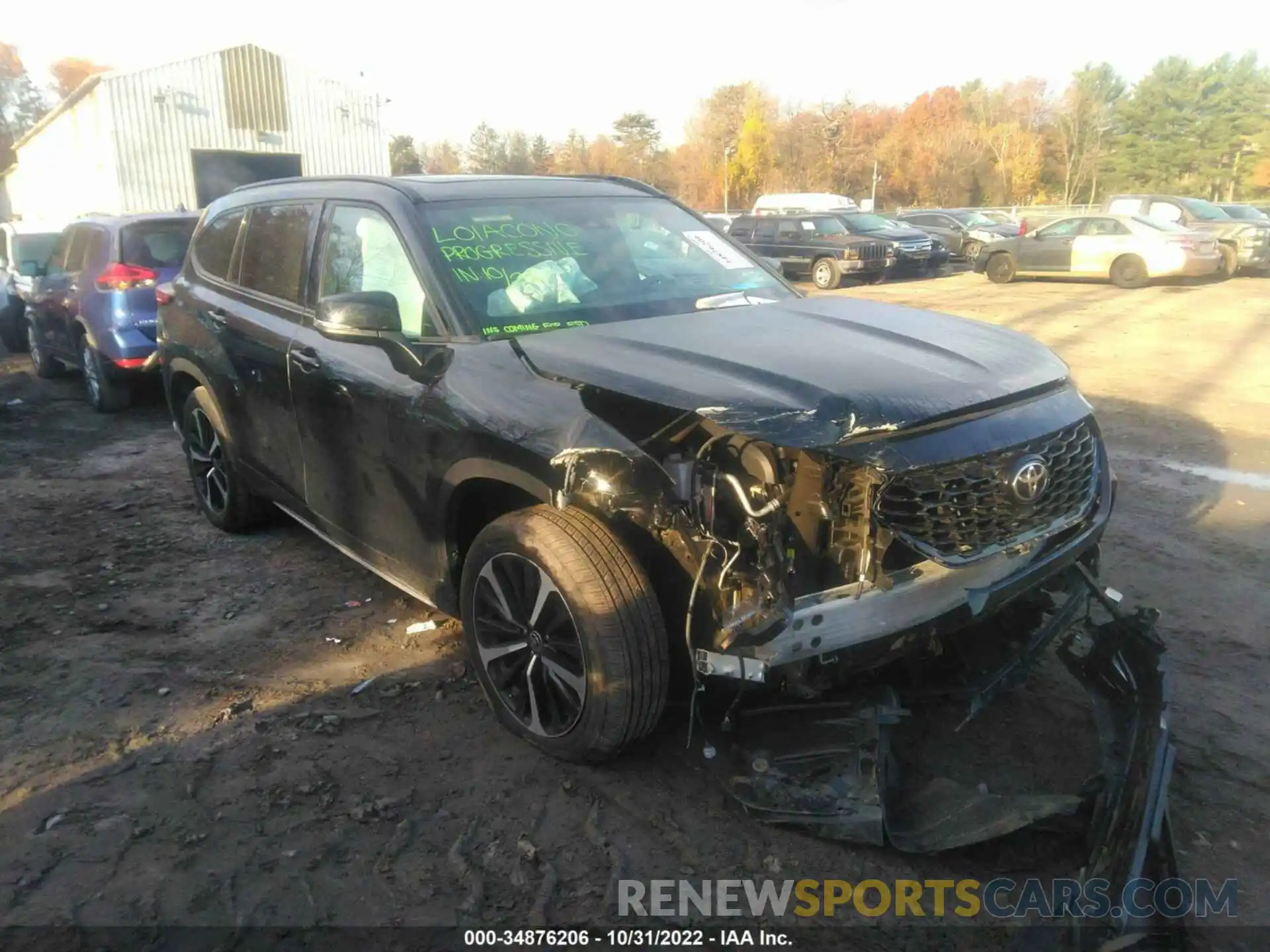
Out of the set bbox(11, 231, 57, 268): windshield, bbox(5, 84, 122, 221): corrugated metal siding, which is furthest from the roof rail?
bbox(5, 84, 122, 221): corrugated metal siding

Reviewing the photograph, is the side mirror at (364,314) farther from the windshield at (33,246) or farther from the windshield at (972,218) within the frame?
the windshield at (972,218)

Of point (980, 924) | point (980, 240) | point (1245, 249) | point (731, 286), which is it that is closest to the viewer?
point (980, 924)

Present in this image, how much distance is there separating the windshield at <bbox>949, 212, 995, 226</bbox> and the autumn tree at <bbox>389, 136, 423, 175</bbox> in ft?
107

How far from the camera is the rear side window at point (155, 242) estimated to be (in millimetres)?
8203

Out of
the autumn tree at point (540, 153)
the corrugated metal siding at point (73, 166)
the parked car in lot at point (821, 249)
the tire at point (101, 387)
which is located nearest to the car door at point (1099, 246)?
the parked car in lot at point (821, 249)

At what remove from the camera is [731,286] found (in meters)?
4.05

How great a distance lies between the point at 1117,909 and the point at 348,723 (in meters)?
2.54

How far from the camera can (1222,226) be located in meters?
19.4

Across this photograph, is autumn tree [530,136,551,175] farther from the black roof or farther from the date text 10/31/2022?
the date text 10/31/2022

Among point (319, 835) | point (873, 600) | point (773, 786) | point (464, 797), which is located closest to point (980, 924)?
point (773, 786)

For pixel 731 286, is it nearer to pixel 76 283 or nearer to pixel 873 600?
pixel 873 600

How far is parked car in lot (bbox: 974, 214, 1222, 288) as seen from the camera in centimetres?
1748

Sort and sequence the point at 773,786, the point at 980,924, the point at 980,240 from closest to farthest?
the point at 980,924, the point at 773,786, the point at 980,240

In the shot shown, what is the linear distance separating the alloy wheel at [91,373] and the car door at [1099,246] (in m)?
17.6
